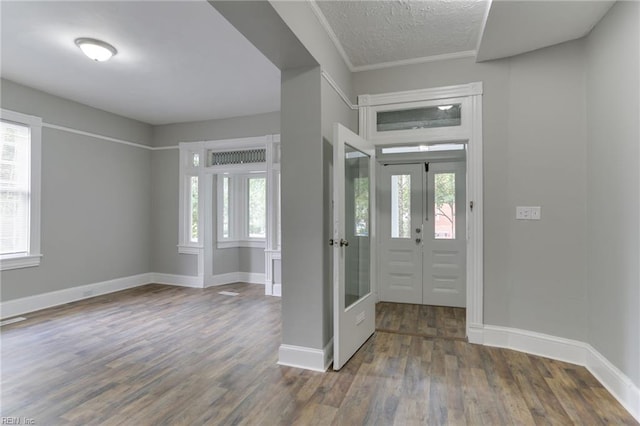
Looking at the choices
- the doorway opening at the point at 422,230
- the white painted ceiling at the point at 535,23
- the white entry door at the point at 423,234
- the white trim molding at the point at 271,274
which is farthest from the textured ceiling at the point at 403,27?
the white trim molding at the point at 271,274

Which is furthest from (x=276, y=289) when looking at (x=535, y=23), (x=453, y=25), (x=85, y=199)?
(x=535, y=23)

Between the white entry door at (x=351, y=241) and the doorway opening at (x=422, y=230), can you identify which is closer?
the white entry door at (x=351, y=241)

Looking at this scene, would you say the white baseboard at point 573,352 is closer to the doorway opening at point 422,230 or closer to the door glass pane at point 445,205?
the doorway opening at point 422,230

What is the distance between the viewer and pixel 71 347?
10.1 feet

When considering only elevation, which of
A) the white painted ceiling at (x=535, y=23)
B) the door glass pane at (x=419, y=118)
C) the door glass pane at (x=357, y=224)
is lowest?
the door glass pane at (x=357, y=224)

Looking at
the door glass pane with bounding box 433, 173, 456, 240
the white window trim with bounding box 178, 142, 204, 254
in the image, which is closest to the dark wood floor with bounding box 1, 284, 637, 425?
the door glass pane with bounding box 433, 173, 456, 240

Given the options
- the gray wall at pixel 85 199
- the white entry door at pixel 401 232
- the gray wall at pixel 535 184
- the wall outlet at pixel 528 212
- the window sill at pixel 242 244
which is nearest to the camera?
the gray wall at pixel 535 184

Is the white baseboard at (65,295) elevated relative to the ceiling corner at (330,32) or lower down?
lower down

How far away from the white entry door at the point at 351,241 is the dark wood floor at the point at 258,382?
21cm

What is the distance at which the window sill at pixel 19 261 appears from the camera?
3.89 m

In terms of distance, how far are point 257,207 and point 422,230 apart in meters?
3.16

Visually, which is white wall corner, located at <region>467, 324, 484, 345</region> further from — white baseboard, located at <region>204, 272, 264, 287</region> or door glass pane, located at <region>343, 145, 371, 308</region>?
white baseboard, located at <region>204, 272, 264, 287</region>

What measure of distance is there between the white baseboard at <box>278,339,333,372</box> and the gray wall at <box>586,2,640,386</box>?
2.05 metres

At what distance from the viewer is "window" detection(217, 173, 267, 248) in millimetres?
6102
